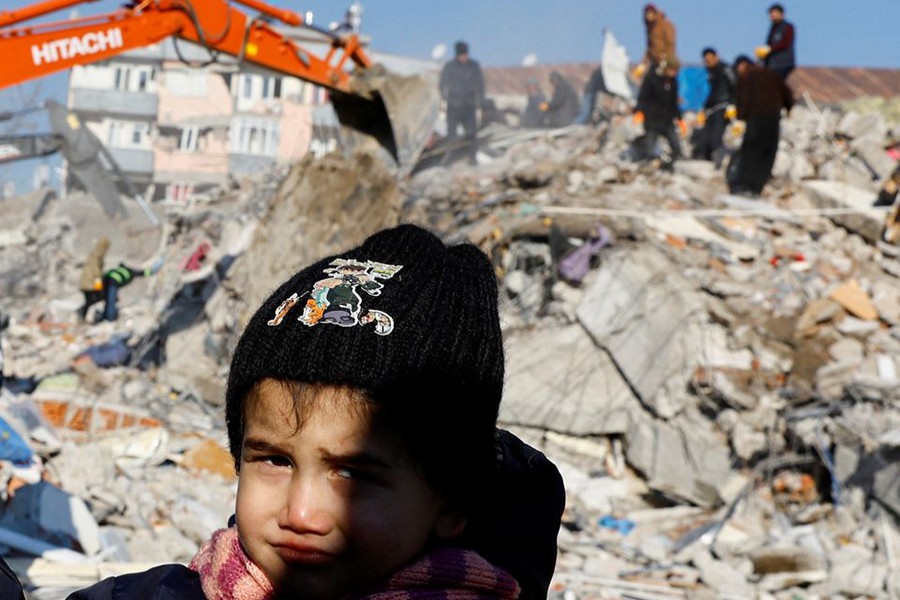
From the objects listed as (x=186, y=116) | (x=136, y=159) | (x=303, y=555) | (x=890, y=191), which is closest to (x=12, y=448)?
(x=303, y=555)

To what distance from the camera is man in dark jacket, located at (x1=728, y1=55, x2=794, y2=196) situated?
1213 cm

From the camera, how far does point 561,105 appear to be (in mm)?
18500

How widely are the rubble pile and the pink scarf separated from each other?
403cm

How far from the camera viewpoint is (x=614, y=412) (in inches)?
351

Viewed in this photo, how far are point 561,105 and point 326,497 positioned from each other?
17.7m

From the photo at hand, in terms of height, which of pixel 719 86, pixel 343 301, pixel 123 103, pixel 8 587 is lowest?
pixel 8 587

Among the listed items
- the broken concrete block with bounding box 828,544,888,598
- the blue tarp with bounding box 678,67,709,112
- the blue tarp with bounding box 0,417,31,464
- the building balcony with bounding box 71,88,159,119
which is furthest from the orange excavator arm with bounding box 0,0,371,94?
the building balcony with bounding box 71,88,159,119

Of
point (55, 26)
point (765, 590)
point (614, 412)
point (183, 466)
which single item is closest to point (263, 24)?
point (55, 26)

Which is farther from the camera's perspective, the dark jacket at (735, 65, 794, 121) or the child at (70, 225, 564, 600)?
the dark jacket at (735, 65, 794, 121)

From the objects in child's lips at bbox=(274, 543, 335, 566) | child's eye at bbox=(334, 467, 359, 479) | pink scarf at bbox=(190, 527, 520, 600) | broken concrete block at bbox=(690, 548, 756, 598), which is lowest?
broken concrete block at bbox=(690, 548, 756, 598)

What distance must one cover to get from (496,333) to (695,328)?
7786mm

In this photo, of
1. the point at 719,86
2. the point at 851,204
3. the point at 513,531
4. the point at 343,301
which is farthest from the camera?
the point at 719,86

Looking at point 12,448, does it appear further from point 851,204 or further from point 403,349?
point 851,204

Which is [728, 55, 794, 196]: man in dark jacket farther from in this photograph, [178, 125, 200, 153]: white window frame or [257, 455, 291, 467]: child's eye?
[178, 125, 200, 153]: white window frame
